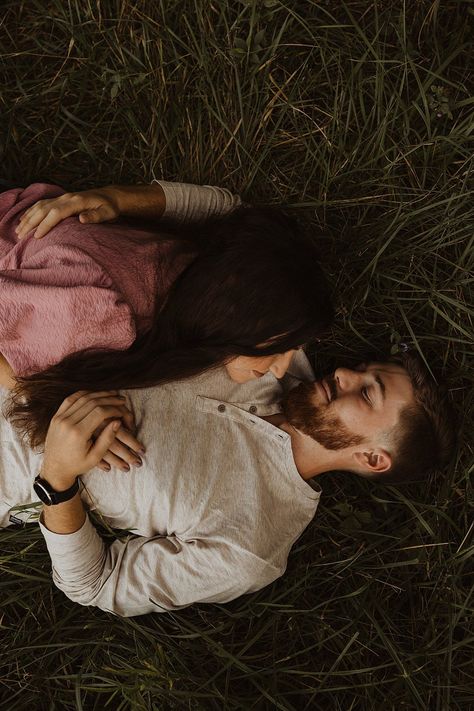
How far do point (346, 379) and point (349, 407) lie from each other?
0.41 feet

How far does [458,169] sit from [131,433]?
1777 mm

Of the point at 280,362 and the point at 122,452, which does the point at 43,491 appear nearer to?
the point at 122,452

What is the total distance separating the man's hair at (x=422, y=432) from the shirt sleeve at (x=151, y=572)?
28.0 inches

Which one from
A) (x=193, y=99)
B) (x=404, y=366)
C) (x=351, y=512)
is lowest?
(x=351, y=512)

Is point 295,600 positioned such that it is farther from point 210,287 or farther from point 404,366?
point 210,287

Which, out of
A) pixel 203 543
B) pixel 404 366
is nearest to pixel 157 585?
pixel 203 543

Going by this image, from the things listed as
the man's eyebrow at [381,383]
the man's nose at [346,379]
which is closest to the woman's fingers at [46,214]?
the man's nose at [346,379]

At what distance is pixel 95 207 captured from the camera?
2.18 meters

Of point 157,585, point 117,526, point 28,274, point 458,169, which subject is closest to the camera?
point 28,274

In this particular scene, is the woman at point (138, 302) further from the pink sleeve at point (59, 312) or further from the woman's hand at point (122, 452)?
the woman's hand at point (122, 452)

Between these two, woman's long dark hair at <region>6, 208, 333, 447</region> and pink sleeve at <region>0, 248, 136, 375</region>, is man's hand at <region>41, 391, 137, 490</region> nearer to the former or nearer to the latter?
woman's long dark hair at <region>6, 208, 333, 447</region>

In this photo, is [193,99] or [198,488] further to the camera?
[193,99]

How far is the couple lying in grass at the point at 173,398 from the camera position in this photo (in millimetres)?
2033

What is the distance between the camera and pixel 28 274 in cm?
202
